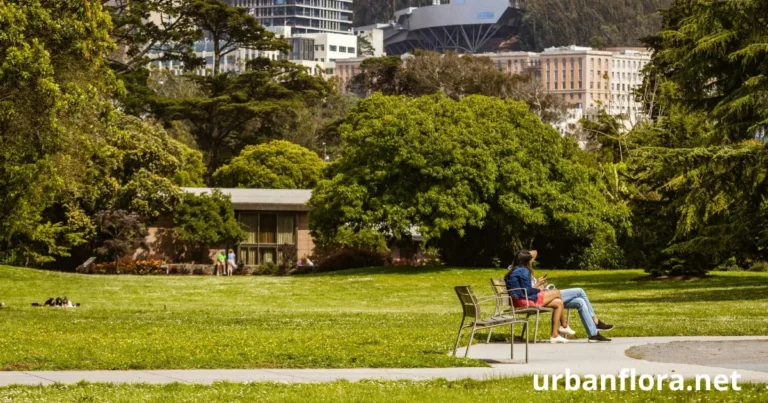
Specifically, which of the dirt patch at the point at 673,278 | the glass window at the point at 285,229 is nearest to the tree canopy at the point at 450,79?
the glass window at the point at 285,229

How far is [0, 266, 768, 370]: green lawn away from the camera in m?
17.5

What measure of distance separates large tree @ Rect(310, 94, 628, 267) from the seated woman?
36237 millimetres

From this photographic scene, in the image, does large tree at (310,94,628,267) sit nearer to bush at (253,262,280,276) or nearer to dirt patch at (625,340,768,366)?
bush at (253,262,280,276)

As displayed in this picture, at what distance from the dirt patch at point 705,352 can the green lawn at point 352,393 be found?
9.72 ft

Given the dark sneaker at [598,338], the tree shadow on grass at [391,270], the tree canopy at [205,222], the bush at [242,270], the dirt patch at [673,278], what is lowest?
the bush at [242,270]

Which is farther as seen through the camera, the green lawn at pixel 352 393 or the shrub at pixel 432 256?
the shrub at pixel 432 256

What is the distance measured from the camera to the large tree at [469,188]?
189 ft

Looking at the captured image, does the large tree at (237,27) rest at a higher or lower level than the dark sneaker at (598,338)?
higher

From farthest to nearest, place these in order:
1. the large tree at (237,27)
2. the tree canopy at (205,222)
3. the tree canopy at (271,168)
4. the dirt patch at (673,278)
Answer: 1. the tree canopy at (271,168)
2. the large tree at (237,27)
3. the tree canopy at (205,222)
4. the dirt patch at (673,278)

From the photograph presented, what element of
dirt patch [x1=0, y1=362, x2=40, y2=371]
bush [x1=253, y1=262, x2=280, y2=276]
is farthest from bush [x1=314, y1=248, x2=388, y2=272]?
dirt patch [x1=0, y1=362, x2=40, y2=371]

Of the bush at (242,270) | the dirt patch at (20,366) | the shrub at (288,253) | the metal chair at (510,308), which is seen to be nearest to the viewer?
the dirt patch at (20,366)

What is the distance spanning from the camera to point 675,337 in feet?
68.1

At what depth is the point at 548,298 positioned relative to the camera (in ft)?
64.0

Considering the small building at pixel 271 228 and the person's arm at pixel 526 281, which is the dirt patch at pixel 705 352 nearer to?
the person's arm at pixel 526 281
